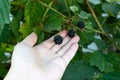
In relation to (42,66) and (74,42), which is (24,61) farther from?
(74,42)

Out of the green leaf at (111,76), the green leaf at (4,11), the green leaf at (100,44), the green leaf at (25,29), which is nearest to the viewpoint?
the green leaf at (4,11)

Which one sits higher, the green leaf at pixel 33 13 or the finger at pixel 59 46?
the green leaf at pixel 33 13

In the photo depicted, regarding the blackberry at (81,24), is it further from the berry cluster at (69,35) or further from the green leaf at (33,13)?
the green leaf at (33,13)

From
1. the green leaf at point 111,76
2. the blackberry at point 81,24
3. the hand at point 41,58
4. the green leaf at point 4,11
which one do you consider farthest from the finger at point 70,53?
the green leaf at point 4,11

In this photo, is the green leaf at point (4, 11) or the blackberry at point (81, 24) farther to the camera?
the blackberry at point (81, 24)

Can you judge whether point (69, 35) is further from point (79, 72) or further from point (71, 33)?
point (79, 72)

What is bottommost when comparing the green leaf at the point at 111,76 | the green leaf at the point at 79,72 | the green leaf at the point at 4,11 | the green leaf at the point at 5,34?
the green leaf at the point at 79,72
